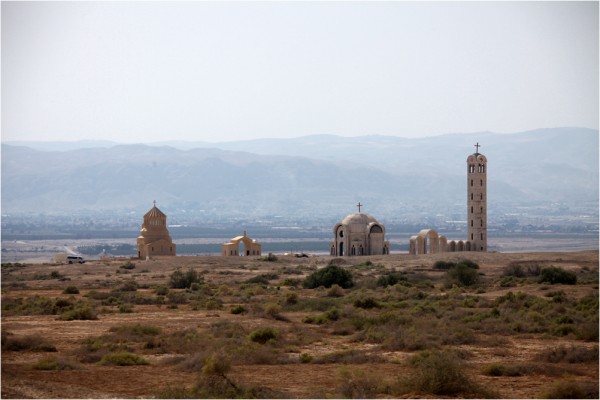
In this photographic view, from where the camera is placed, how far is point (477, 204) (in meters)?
83.7

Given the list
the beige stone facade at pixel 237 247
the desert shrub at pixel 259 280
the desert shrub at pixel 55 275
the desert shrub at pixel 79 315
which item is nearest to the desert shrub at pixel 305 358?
the desert shrub at pixel 79 315

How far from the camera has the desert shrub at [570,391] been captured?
20.2m

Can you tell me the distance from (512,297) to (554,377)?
16.8 m

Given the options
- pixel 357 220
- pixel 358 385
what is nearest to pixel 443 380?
pixel 358 385

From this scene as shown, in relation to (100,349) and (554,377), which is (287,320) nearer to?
(100,349)

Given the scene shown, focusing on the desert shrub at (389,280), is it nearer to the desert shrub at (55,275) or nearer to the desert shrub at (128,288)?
the desert shrub at (128,288)

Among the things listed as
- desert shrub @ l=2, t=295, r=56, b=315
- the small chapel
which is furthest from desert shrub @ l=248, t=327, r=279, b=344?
the small chapel

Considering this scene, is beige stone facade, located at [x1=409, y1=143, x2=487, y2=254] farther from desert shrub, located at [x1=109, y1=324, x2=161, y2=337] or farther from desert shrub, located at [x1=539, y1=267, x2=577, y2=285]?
desert shrub, located at [x1=109, y1=324, x2=161, y2=337]

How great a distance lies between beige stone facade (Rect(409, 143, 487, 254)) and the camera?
82812 mm

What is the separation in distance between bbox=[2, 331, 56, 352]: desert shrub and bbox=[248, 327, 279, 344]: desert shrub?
16.9 feet

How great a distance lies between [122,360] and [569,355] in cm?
1051

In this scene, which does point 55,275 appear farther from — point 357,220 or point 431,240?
point 431,240

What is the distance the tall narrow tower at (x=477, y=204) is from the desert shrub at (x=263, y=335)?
183 feet

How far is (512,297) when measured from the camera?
4003 cm
